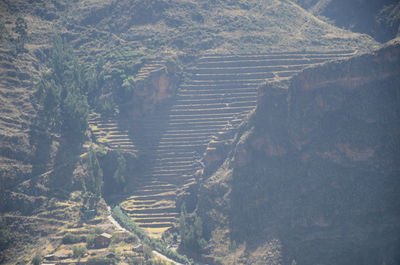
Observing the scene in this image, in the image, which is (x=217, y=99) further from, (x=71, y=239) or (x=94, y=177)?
(x=71, y=239)

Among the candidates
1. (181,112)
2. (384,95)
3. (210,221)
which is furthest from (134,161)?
(384,95)

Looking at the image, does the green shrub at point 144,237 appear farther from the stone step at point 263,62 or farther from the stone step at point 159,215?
the stone step at point 263,62

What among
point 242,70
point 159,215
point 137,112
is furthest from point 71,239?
point 242,70

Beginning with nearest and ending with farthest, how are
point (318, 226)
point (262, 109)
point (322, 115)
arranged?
1. point (318, 226)
2. point (322, 115)
3. point (262, 109)

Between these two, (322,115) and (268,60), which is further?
(268,60)

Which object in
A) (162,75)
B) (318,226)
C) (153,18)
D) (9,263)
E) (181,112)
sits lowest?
(9,263)

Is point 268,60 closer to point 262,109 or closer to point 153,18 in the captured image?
point 262,109

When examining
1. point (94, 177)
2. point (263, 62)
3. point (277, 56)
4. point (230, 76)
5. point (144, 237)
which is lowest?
point (144, 237)
